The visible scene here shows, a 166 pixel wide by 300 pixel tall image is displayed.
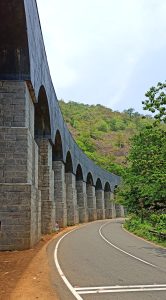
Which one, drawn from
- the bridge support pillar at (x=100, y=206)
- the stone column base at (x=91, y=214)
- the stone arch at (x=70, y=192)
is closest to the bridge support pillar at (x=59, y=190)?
the stone arch at (x=70, y=192)

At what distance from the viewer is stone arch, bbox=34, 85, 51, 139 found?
2306 cm

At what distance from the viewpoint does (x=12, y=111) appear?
16.0m

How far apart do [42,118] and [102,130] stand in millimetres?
111594

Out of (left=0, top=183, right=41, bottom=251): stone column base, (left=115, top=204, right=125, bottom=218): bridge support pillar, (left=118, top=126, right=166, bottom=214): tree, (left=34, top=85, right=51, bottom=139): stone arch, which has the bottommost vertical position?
(left=115, top=204, right=125, bottom=218): bridge support pillar

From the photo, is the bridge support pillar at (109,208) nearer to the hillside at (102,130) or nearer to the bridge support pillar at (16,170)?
the hillside at (102,130)

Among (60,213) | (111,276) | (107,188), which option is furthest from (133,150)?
(107,188)

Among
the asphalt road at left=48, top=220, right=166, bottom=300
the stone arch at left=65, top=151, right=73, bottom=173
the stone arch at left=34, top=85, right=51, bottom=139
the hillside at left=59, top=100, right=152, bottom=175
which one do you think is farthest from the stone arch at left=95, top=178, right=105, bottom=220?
the asphalt road at left=48, top=220, right=166, bottom=300

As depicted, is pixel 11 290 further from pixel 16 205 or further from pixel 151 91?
pixel 151 91

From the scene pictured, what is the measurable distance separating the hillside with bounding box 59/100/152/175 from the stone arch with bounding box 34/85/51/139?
216 ft

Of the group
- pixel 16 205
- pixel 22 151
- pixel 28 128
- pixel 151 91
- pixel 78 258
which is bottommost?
pixel 78 258

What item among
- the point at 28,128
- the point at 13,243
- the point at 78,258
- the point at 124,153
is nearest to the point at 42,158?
the point at 28,128

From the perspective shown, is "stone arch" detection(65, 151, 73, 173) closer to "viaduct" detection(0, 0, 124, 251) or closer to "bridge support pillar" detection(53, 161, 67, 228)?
"bridge support pillar" detection(53, 161, 67, 228)

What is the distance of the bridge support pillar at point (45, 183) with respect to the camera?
82.3ft

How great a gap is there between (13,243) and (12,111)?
227 inches
